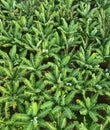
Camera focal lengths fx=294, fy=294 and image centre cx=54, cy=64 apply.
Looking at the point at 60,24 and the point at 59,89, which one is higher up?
the point at 60,24

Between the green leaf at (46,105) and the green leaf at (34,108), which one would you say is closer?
the green leaf at (34,108)

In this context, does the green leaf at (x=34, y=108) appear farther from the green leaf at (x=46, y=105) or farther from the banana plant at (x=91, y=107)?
the banana plant at (x=91, y=107)

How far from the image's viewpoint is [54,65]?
4.82m

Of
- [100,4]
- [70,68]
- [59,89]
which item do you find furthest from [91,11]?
[59,89]

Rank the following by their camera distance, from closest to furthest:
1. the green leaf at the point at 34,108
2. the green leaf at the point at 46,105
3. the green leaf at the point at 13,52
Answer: the green leaf at the point at 34,108, the green leaf at the point at 46,105, the green leaf at the point at 13,52

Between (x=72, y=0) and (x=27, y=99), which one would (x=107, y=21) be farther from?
(x=27, y=99)

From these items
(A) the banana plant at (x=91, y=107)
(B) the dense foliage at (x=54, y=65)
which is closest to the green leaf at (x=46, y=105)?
(B) the dense foliage at (x=54, y=65)

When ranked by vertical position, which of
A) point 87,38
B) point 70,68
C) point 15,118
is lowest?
point 15,118

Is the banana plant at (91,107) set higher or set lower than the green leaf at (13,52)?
lower

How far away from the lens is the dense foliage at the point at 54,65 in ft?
14.4

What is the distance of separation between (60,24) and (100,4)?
3.19 feet

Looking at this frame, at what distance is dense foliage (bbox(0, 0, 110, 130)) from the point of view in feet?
14.4

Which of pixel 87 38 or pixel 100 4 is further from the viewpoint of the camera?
pixel 100 4

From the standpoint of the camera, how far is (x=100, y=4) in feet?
19.4
